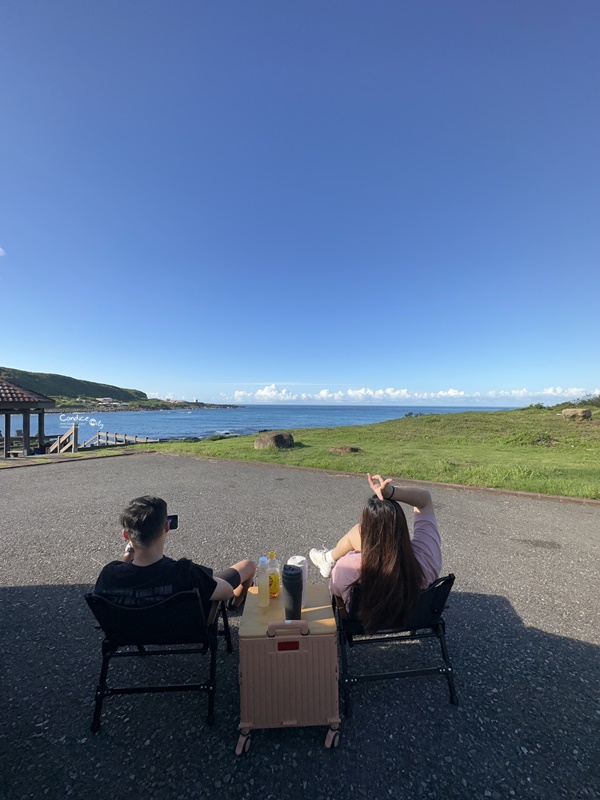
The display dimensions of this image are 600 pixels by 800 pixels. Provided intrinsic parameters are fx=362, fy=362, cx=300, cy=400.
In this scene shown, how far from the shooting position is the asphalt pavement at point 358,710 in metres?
2.01

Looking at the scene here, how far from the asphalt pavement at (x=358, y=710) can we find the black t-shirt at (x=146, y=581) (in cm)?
87

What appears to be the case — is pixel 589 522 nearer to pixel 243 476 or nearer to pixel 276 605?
pixel 276 605

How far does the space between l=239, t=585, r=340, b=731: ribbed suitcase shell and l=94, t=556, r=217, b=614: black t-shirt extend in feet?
1.58

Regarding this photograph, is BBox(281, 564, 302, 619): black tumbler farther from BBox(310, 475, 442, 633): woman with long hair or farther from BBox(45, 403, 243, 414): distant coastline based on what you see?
BBox(45, 403, 243, 414): distant coastline

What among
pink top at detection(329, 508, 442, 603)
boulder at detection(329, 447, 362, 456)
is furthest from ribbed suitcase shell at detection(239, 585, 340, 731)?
boulder at detection(329, 447, 362, 456)

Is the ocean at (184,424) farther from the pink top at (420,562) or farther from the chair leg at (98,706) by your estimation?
the pink top at (420,562)

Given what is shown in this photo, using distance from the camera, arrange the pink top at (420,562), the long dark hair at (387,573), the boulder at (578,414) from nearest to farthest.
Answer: the long dark hair at (387,573) → the pink top at (420,562) → the boulder at (578,414)

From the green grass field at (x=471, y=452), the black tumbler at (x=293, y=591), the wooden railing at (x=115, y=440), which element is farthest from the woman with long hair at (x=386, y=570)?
the wooden railing at (x=115, y=440)

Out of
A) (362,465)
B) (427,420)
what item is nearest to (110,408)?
(427,420)

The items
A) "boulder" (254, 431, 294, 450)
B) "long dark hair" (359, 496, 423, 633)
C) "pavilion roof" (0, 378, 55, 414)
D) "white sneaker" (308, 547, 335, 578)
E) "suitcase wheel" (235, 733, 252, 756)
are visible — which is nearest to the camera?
"suitcase wheel" (235, 733, 252, 756)

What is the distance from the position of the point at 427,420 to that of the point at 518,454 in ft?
42.6

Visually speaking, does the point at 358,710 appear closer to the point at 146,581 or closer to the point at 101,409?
the point at 146,581

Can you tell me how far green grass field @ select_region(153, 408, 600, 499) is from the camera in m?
9.34

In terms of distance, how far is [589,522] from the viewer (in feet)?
21.1
